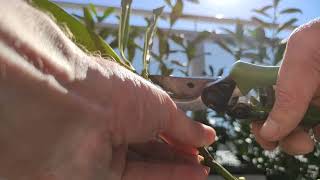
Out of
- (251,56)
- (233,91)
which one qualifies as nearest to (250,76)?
(233,91)

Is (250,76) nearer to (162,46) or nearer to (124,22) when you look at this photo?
(124,22)

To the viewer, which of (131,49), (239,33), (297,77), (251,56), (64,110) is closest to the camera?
(64,110)

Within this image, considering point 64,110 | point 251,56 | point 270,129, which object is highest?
point 64,110

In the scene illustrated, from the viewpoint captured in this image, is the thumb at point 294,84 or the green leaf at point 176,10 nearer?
the thumb at point 294,84

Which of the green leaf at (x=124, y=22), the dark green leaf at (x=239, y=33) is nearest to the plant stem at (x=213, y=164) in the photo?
the green leaf at (x=124, y=22)

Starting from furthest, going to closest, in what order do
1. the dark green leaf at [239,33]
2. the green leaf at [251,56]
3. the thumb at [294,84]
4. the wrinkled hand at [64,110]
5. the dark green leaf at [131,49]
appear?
the dark green leaf at [239,33] < the green leaf at [251,56] < the dark green leaf at [131,49] < the thumb at [294,84] < the wrinkled hand at [64,110]

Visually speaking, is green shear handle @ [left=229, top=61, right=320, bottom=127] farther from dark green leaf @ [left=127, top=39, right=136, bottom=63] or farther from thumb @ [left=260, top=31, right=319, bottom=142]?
dark green leaf @ [left=127, top=39, right=136, bottom=63]

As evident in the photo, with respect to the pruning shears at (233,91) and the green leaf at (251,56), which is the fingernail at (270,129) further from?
the green leaf at (251,56)
